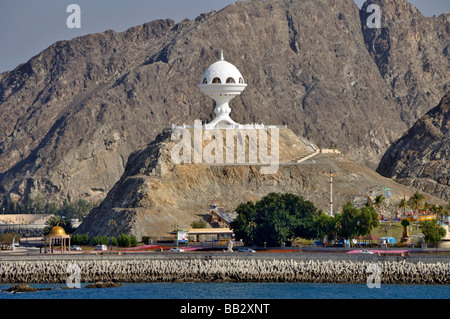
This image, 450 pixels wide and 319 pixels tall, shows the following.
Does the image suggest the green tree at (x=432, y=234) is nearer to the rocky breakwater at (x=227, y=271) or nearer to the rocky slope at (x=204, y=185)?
the rocky breakwater at (x=227, y=271)

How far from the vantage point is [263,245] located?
118 meters

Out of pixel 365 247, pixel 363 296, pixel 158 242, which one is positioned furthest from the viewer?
pixel 158 242

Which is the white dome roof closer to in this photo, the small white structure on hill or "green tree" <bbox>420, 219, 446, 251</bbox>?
the small white structure on hill

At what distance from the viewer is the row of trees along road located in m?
117

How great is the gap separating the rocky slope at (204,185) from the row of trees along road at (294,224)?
86.2 feet

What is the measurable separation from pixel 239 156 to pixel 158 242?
4554 centimetres

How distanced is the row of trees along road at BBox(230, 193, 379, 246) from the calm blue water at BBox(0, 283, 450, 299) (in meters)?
24.3

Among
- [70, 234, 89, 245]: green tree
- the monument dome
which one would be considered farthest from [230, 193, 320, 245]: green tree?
the monument dome

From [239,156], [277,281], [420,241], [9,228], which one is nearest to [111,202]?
Answer: [239,156]

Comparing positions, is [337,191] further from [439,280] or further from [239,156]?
[439,280]

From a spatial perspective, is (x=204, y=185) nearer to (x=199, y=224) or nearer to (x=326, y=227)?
(x=199, y=224)

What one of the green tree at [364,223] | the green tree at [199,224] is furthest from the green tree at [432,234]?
the green tree at [199,224]

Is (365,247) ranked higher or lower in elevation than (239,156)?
lower
